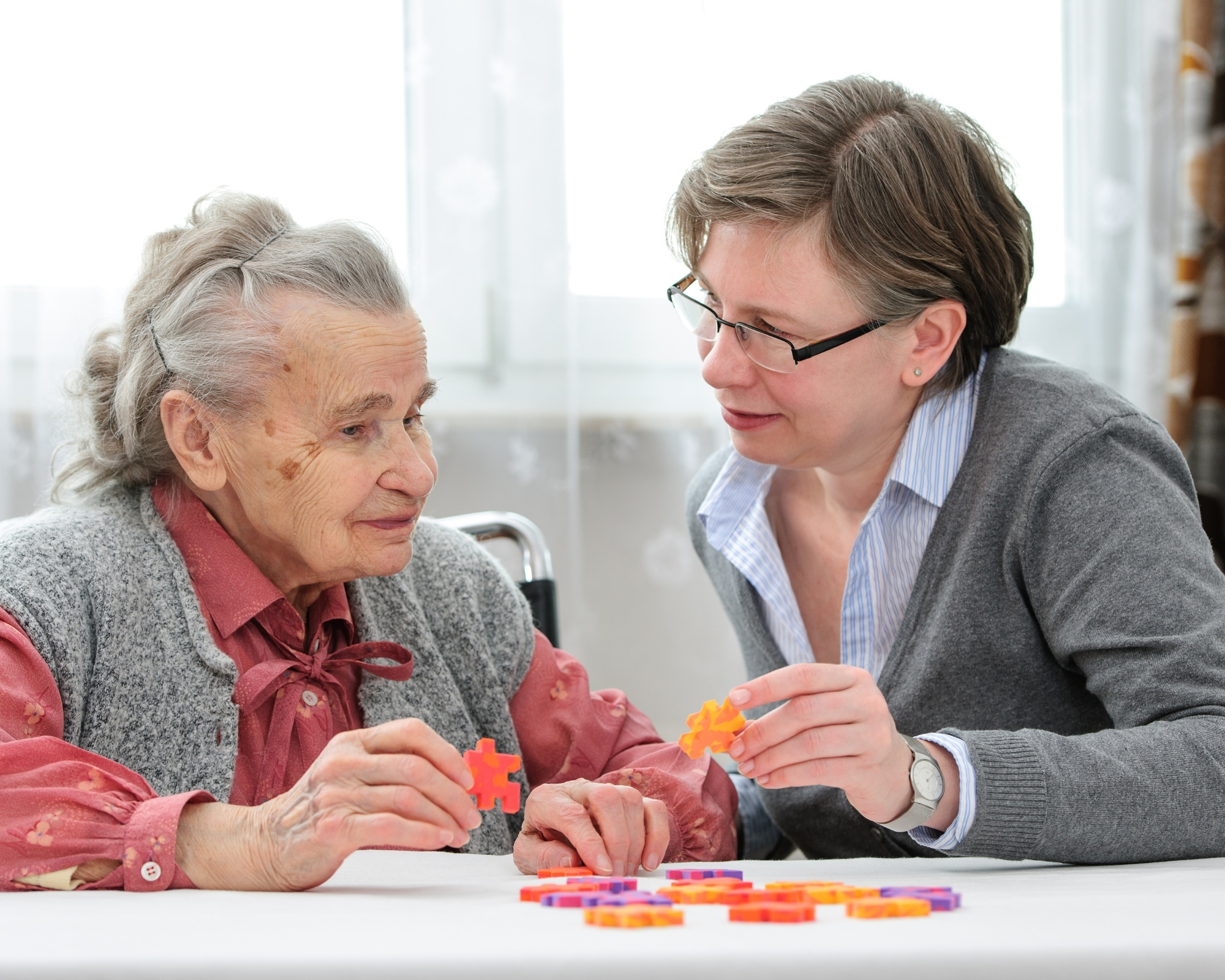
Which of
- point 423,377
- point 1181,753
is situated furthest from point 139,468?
point 1181,753

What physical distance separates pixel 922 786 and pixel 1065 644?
0.30m

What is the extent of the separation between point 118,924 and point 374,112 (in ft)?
5.79

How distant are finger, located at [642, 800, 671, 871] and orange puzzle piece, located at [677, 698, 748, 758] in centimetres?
16

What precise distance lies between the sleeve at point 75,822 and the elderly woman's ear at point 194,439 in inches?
15.9

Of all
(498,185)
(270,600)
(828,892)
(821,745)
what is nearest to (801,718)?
(821,745)

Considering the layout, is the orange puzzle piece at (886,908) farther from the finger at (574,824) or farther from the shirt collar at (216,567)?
the shirt collar at (216,567)

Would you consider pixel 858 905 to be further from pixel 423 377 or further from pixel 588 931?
pixel 423 377

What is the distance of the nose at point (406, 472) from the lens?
1364mm

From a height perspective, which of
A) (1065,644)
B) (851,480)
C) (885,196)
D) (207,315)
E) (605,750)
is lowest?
(605,750)

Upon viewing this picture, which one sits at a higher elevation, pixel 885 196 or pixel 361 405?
pixel 885 196

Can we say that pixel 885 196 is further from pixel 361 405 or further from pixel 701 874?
pixel 701 874

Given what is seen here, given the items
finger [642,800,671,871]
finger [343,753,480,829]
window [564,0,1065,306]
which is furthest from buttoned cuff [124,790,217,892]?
window [564,0,1065,306]

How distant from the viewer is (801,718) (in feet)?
3.65

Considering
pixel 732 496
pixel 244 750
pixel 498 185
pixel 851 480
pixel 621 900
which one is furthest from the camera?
pixel 498 185
